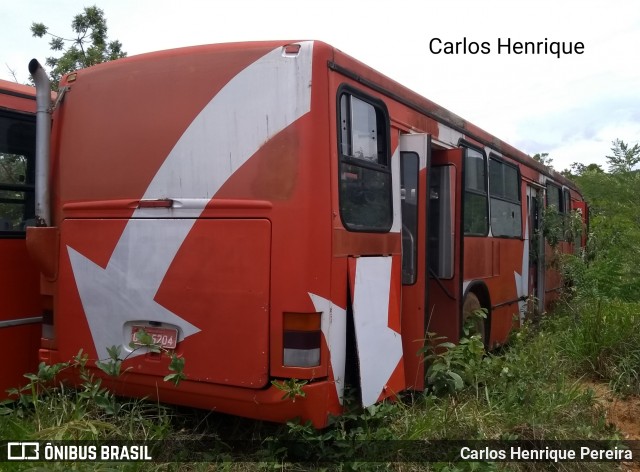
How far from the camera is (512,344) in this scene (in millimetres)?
7598

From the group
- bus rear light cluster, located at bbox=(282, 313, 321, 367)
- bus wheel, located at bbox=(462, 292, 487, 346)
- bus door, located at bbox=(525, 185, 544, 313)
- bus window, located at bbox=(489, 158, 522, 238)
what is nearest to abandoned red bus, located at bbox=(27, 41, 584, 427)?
bus rear light cluster, located at bbox=(282, 313, 321, 367)

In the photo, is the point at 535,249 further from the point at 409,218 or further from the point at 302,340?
the point at 302,340

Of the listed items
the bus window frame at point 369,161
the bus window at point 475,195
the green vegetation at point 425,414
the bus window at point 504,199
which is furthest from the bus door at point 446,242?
the bus window at point 504,199

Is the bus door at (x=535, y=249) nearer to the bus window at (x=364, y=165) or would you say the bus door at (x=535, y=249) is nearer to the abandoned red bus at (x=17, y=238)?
the bus window at (x=364, y=165)

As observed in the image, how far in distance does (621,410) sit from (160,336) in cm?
404

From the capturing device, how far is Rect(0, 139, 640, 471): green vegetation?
391 centimetres

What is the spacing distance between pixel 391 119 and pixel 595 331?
333cm

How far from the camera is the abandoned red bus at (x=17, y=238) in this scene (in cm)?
468

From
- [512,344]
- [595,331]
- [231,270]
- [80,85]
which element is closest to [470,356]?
[595,331]

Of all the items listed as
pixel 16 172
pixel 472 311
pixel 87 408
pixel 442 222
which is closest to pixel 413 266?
pixel 442 222

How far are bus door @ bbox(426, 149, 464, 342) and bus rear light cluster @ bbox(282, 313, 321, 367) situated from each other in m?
2.06

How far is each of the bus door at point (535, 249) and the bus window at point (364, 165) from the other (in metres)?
5.15

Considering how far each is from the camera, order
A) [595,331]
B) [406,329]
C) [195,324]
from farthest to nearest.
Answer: [595,331] → [406,329] → [195,324]

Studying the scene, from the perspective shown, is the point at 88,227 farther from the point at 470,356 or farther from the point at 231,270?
the point at 470,356
